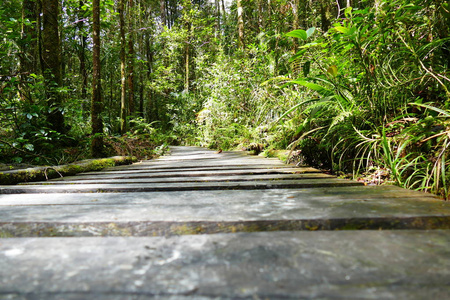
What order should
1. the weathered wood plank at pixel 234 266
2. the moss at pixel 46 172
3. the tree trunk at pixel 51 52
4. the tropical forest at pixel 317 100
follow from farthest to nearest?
the tree trunk at pixel 51 52, the moss at pixel 46 172, the tropical forest at pixel 317 100, the weathered wood plank at pixel 234 266

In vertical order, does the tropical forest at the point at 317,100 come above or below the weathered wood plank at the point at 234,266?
above

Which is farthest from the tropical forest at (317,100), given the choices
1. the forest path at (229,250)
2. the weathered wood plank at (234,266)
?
the weathered wood plank at (234,266)

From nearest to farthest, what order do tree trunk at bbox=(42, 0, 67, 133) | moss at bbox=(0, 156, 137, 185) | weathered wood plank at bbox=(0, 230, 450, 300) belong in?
weathered wood plank at bbox=(0, 230, 450, 300), moss at bbox=(0, 156, 137, 185), tree trunk at bbox=(42, 0, 67, 133)

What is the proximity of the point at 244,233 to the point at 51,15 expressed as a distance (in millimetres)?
6023

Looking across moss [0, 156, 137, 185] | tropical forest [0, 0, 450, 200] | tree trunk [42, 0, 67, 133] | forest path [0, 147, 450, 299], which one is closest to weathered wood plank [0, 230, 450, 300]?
forest path [0, 147, 450, 299]

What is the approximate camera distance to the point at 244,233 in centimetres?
75

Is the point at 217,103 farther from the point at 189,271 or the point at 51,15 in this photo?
the point at 189,271

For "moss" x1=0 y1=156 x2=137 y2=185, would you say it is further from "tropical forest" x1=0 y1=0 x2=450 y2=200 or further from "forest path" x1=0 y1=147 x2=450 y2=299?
"forest path" x1=0 y1=147 x2=450 y2=299

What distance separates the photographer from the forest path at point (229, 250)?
1.51 ft

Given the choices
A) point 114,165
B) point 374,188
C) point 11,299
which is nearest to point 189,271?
point 11,299

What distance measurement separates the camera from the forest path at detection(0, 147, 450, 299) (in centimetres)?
46

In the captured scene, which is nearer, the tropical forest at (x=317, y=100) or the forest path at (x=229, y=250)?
the forest path at (x=229, y=250)

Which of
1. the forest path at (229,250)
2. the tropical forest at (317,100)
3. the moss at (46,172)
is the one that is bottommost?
the moss at (46,172)

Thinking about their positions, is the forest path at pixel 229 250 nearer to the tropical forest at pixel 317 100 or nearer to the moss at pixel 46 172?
the tropical forest at pixel 317 100
